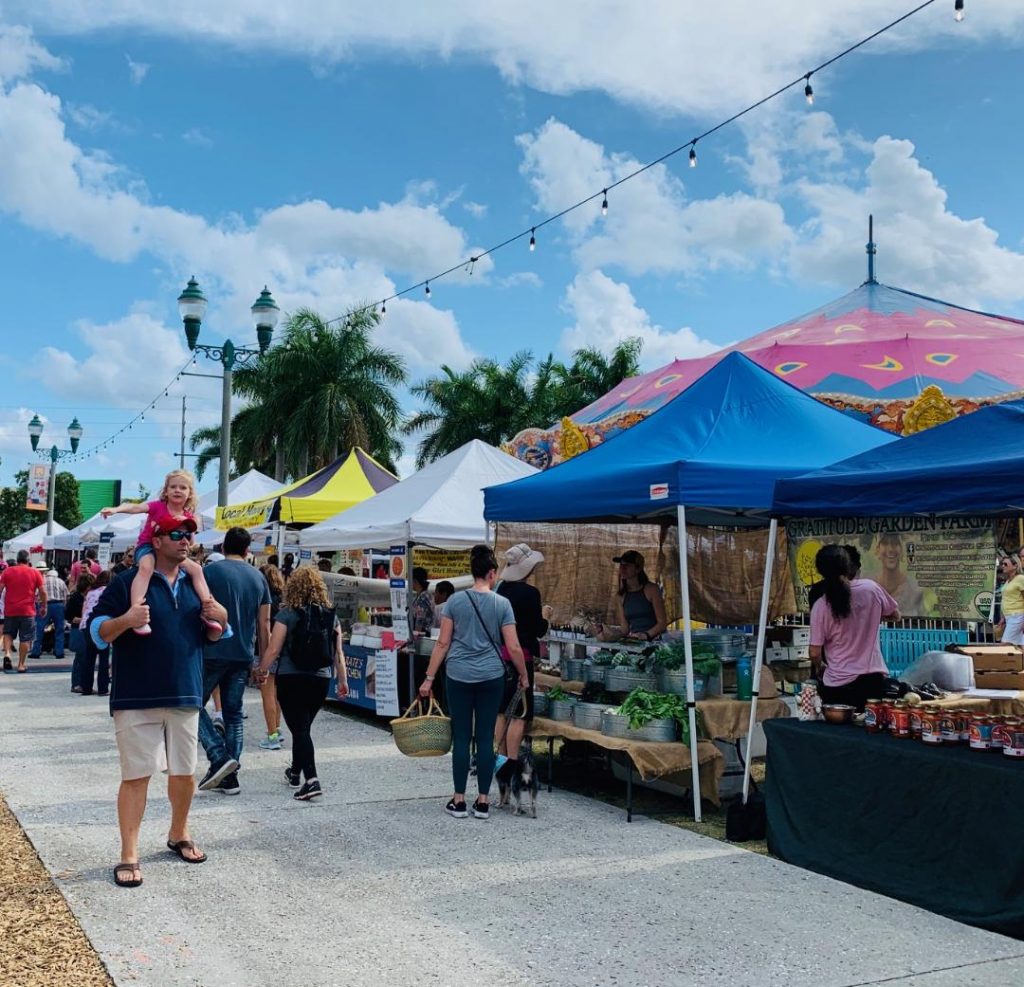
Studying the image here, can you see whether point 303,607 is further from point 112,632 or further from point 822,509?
point 822,509

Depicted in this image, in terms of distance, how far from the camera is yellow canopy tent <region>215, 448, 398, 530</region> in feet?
50.5

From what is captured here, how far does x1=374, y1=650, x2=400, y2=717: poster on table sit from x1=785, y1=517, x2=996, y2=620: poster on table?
4.64 meters

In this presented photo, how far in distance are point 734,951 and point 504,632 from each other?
2761 mm

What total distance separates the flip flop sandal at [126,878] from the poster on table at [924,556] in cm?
A: 447

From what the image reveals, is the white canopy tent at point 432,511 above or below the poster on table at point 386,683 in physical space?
above

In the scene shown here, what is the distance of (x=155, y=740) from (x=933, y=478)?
4123mm

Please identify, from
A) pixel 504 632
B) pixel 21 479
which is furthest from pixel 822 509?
pixel 21 479

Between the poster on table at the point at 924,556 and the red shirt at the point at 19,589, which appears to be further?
the red shirt at the point at 19,589

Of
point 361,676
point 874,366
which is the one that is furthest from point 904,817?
point 874,366

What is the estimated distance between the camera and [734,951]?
14.6 ft

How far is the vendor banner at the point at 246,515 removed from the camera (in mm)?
15558

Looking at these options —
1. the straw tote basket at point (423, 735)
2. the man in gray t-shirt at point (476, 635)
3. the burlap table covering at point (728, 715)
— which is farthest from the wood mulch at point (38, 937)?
the burlap table covering at point (728, 715)

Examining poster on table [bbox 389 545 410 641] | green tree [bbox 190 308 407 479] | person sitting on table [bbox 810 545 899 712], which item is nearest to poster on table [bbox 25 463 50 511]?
green tree [bbox 190 308 407 479]

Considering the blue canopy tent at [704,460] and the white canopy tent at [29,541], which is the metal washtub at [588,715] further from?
the white canopy tent at [29,541]
